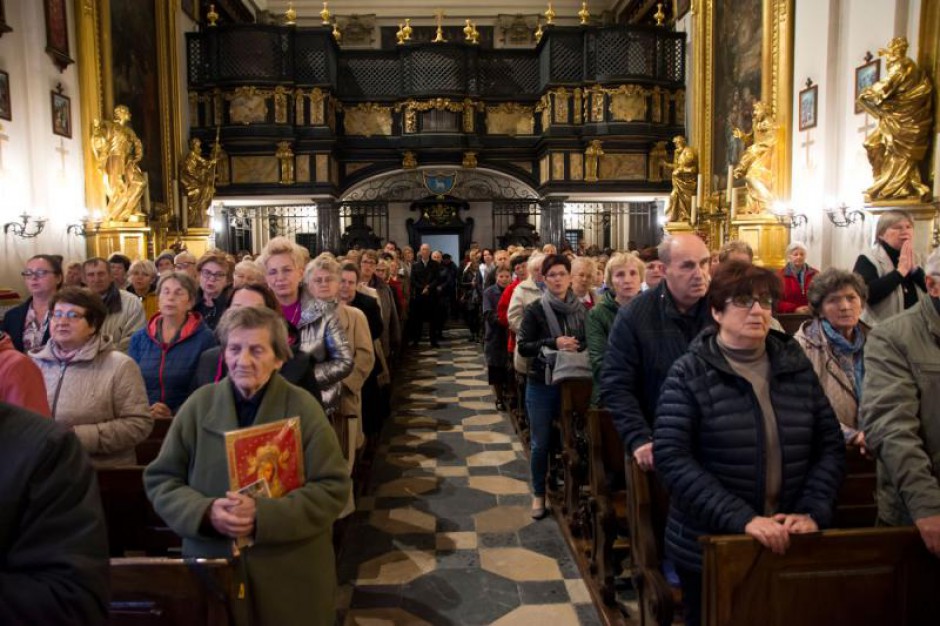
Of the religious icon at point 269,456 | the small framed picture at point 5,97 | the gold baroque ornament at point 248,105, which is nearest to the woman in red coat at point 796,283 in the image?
the religious icon at point 269,456

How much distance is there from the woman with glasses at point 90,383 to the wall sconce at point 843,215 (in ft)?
28.8

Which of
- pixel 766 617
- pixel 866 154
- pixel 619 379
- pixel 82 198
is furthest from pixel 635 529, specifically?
pixel 82 198

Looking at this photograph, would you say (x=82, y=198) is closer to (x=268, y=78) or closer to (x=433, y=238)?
(x=268, y=78)

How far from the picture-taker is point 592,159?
16359 mm

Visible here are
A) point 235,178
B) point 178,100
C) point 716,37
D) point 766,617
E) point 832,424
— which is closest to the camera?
point 766,617

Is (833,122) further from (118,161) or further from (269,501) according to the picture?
(118,161)

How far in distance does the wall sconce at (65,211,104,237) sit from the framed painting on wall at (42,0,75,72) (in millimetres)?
2196

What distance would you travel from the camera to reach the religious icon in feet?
7.45

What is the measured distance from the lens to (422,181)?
63.0 feet

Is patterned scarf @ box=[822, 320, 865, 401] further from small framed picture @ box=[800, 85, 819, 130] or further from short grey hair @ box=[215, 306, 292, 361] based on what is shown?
small framed picture @ box=[800, 85, 819, 130]

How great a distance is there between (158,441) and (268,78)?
45.4ft

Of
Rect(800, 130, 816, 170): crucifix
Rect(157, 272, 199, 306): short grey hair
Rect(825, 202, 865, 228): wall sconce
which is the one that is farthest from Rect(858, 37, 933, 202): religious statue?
Rect(157, 272, 199, 306): short grey hair

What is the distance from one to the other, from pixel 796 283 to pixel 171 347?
6175mm

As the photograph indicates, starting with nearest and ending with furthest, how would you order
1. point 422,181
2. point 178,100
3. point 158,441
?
point 158,441
point 178,100
point 422,181
